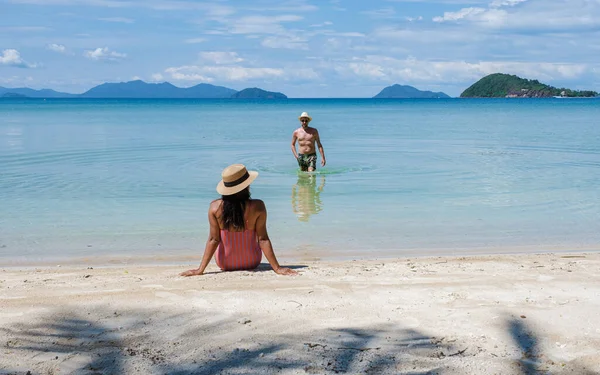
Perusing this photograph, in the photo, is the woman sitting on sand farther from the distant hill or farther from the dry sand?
the distant hill

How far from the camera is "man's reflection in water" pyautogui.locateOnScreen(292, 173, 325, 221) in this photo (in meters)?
11.3

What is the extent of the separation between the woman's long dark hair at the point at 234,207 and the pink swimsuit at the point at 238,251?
0.50 ft

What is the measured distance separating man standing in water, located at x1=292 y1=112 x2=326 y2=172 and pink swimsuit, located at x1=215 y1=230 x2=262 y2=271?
8746 millimetres

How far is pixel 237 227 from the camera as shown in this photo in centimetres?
633

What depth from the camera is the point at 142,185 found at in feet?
47.1

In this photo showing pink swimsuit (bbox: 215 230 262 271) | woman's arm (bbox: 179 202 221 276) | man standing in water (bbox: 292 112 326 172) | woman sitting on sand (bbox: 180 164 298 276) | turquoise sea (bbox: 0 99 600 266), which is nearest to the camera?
woman sitting on sand (bbox: 180 164 298 276)

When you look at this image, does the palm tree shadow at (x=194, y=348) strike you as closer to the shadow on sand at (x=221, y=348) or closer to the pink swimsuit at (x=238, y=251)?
the shadow on sand at (x=221, y=348)

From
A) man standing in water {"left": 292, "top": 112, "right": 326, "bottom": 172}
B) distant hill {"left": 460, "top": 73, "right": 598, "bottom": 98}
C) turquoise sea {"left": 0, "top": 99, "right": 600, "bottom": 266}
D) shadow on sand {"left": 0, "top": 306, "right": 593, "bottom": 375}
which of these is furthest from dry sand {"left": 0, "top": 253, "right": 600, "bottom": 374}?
distant hill {"left": 460, "top": 73, "right": 598, "bottom": 98}

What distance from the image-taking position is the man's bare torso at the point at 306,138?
15445 mm

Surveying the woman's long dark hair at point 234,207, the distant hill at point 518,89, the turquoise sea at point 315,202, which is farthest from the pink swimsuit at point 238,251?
the distant hill at point 518,89

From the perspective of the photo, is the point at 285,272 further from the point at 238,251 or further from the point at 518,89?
the point at 518,89

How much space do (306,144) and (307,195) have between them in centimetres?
304

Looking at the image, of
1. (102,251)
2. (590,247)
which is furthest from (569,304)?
(102,251)

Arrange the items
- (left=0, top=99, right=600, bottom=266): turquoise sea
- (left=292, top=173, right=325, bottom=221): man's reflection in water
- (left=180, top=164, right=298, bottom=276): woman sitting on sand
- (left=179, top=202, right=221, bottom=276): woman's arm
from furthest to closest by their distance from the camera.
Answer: (left=292, top=173, right=325, bottom=221): man's reflection in water < (left=0, top=99, right=600, bottom=266): turquoise sea < (left=179, top=202, right=221, bottom=276): woman's arm < (left=180, top=164, right=298, bottom=276): woman sitting on sand
